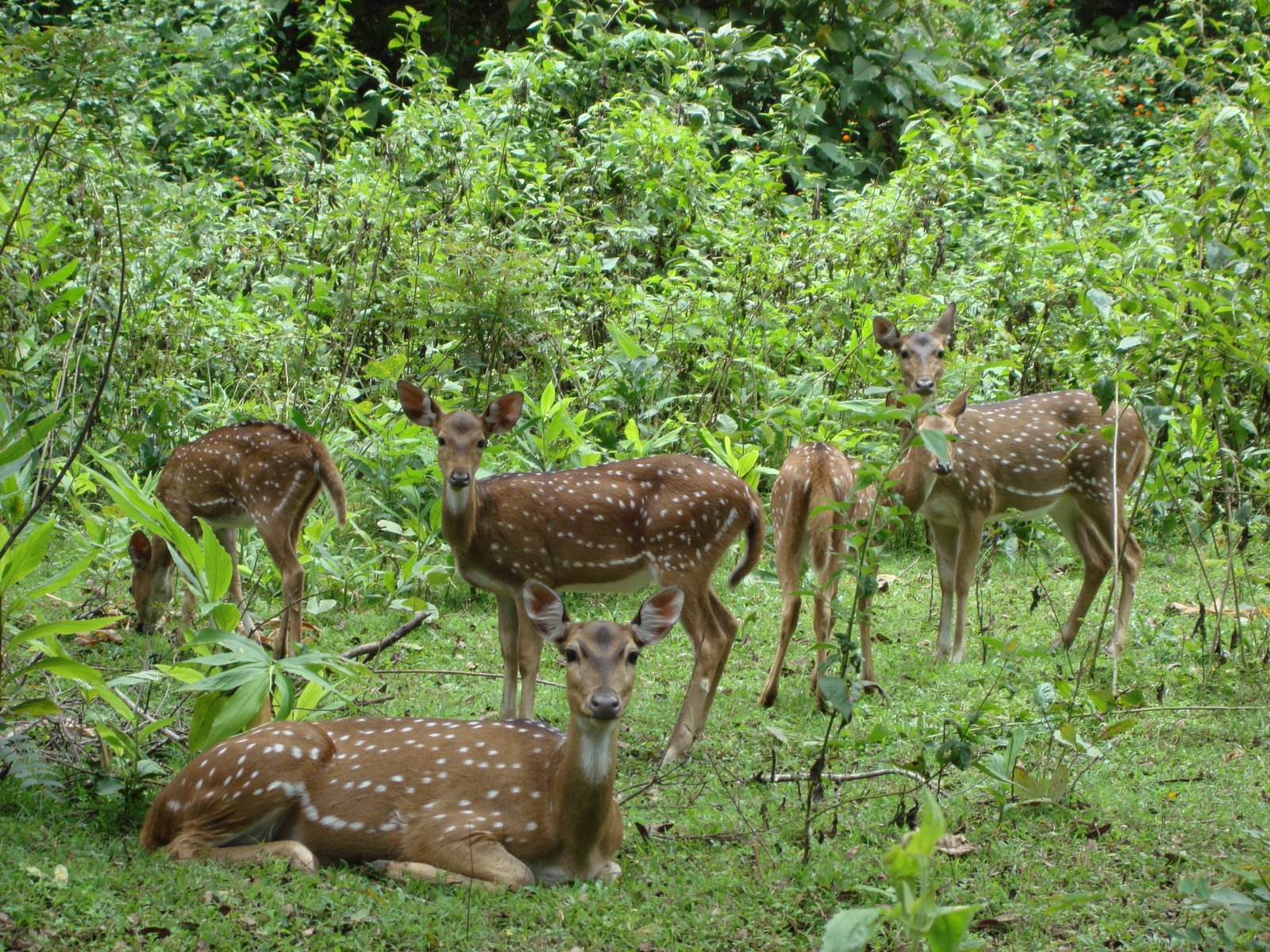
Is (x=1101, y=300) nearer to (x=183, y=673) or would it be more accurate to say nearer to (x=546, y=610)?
(x=546, y=610)

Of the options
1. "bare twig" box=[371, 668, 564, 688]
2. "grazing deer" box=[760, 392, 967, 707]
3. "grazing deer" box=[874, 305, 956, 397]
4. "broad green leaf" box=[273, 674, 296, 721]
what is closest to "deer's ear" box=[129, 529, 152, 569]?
"bare twig" box=[371, 668, 564, 688]

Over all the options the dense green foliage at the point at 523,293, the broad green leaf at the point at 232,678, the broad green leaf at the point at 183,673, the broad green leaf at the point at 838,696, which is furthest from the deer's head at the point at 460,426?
the broad green leaf at the point at 838,696

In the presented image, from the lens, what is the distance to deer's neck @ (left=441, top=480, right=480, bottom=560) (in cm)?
690

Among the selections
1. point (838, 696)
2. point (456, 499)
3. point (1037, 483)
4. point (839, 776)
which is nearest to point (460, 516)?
point (456, 499)

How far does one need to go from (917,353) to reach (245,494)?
13.4ft

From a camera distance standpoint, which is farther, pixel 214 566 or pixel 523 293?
pixel 523 293

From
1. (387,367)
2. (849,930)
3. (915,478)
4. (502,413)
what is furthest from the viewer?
(387,367)

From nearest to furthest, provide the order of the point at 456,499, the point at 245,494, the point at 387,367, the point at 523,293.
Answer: the point at 456,499
the point at 245,494
the point at 387,367
the point at 523,293

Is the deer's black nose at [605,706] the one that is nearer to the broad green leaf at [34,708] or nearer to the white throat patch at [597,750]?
the white throat patch at [597,750]

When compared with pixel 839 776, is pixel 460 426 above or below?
above

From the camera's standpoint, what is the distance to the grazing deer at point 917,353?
8188 millimetres

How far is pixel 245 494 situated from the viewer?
7855 millimetres

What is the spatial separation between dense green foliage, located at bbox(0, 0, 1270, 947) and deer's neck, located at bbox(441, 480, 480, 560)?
2.91 ft

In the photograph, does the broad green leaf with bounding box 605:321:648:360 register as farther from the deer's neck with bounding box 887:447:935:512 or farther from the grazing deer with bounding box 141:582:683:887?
the grazing deer with bounding box 141:582:683:887
